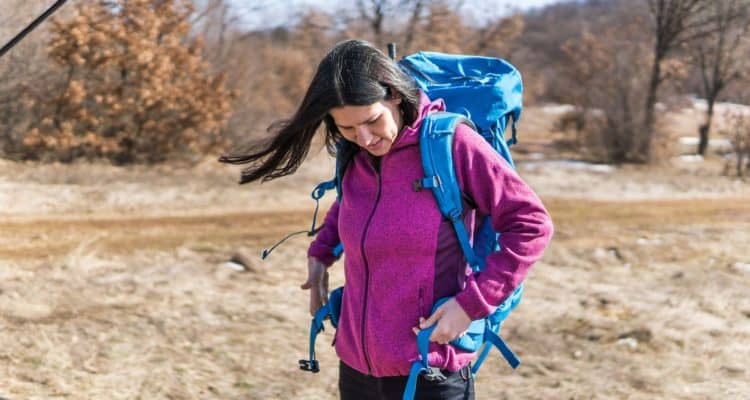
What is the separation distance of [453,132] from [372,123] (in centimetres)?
20

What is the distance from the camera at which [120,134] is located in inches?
479

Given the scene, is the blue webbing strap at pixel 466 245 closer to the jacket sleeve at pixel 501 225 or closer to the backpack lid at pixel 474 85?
the jacket sleeve at pixel 501 225

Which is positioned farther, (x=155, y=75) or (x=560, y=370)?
(x=155, y=75)

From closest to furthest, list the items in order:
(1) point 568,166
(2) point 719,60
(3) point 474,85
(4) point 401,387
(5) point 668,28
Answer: (4) point 401,387 → (3) point 474,85 → (1) point 568,166 → (5) point 668,28 → (2) point 719,60

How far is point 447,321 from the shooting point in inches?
72.6

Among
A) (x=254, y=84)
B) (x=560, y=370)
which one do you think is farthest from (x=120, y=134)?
(x=560, y=370)

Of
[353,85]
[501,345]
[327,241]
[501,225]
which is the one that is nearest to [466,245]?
[501,225]

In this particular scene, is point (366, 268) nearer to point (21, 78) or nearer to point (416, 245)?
point (416, 245)

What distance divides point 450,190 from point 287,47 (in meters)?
20.9

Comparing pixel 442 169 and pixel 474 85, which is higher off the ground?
pixel 474 85

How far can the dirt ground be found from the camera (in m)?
4.38

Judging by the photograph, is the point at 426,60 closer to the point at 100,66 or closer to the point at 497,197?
the point at 497,197

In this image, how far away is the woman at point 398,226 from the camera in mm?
1822

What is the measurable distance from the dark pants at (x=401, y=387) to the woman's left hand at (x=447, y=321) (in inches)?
7.1
